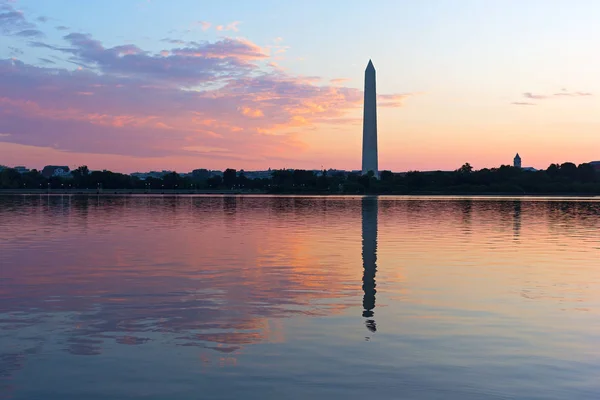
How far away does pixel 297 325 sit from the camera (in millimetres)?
16219

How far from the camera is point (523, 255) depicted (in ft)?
111

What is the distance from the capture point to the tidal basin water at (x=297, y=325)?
1156 cm

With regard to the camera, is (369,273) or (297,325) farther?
(369,273)

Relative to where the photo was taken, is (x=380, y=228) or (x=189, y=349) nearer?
(x=189, y=349)

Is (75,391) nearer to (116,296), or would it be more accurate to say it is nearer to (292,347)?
(292,347)

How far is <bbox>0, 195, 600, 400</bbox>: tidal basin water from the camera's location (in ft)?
37.9

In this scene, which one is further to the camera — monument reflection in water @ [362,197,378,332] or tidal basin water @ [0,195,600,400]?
monument reflection in water @ [362,197,378,332]

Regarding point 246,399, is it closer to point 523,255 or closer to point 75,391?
point 75,391

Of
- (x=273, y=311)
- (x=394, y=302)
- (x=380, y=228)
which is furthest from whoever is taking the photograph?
(x=380, y=228)

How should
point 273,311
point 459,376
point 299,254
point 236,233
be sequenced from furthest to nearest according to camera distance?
point 236,233 → point 299,254 → point 273,311 → point 459,376

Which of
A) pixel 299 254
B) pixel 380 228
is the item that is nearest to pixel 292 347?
pixel 299 254

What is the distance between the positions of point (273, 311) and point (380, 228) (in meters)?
36.4

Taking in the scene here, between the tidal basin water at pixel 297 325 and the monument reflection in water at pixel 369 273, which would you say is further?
the monument reflection in water at pixel 369 273

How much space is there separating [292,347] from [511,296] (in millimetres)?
9760
